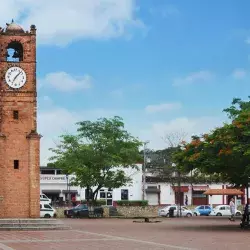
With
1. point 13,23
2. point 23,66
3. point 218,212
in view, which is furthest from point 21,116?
point 218,212

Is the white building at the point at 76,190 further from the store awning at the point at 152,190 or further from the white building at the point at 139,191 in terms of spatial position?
the store awning at the point at 152,190

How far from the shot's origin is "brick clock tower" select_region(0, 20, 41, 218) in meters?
37.0

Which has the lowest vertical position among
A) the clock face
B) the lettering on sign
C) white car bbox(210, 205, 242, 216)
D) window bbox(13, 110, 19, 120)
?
white car bbox(210, 205, 242, 216)

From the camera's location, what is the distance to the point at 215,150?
3294cm

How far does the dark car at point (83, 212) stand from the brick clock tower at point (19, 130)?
1861 centimetres

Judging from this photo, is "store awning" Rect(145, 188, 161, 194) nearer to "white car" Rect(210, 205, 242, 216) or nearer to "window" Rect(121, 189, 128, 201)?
"window" Rect(121, 189, 128, 201)

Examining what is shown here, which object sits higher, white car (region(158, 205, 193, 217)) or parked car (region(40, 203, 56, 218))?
parked car (region(40, 203, 56, 218))

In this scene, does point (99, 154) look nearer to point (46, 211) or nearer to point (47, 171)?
point (46, 211)

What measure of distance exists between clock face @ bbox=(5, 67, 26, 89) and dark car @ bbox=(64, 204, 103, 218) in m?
20.4

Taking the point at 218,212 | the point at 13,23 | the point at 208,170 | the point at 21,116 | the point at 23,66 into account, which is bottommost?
the point at 218,212

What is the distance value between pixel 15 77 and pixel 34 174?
19.4 ft

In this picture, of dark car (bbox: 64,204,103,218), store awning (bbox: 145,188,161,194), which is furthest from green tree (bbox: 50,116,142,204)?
store awning (bbox: 145,188,161,194)

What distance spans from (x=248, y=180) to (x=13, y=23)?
17.1 metres

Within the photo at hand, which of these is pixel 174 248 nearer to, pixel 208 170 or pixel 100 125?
pixel 208 170
